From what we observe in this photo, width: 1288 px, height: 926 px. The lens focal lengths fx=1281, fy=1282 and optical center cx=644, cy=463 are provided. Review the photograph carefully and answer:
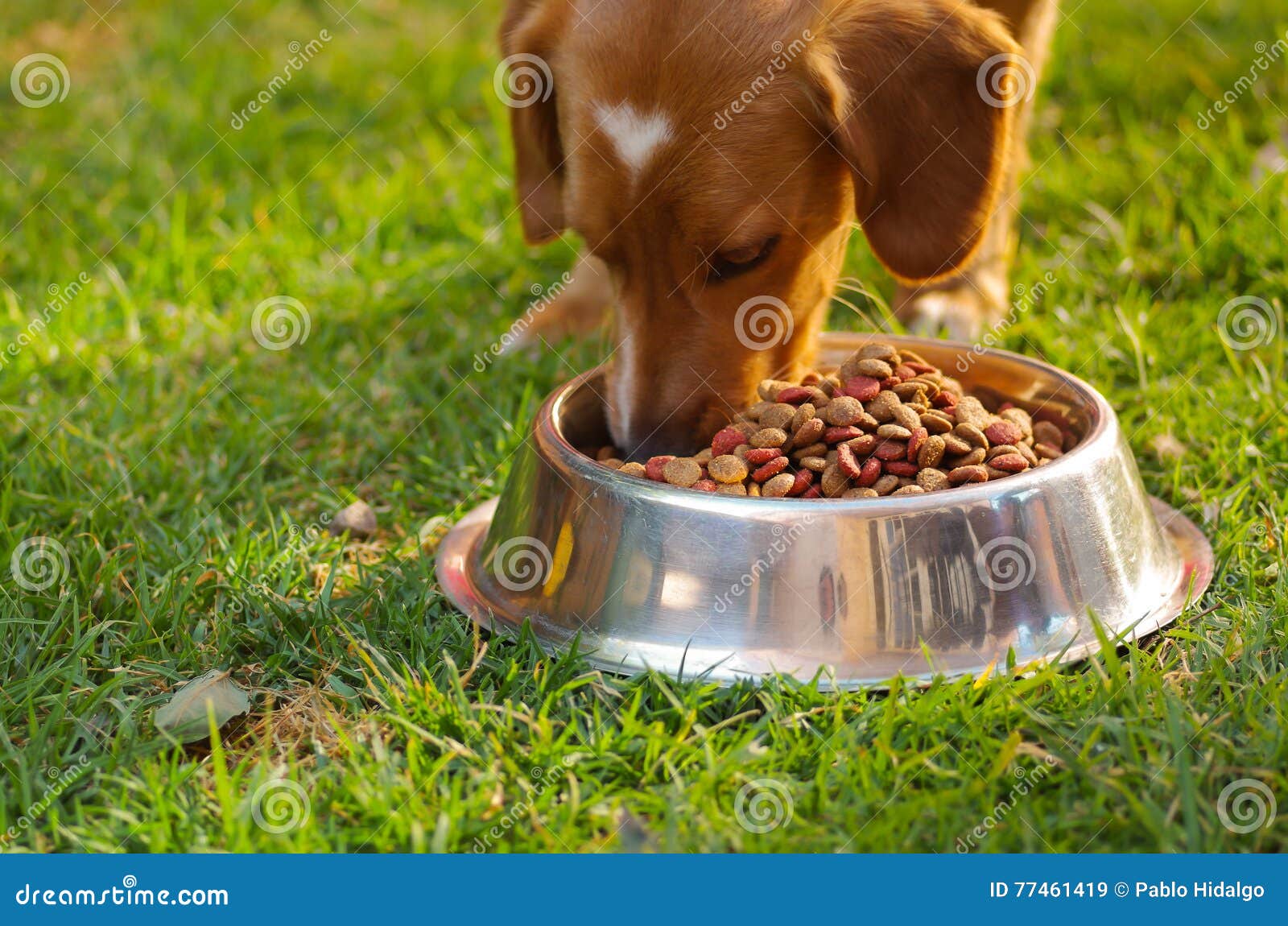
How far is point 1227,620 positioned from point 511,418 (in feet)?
6.09

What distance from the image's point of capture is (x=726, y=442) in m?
2.61

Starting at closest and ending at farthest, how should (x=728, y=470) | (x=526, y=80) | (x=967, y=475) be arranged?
(x=967, y=475), (x=728, y=470), (x=526, y=80)

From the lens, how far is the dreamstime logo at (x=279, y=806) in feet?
6.31

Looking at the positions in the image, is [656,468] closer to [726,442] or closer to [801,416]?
[726,442]

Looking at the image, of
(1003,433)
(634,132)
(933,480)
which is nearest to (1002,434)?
(1003,433)

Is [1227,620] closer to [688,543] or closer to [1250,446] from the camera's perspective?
[1250,446]

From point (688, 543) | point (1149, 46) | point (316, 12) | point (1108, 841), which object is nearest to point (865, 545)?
point (688, 543)

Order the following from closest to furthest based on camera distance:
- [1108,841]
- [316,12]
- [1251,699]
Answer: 1. [1108,841]
2. [1251,699]
3. [316,12]

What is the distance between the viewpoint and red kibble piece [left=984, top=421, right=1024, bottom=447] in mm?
2500

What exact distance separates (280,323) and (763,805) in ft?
8.56

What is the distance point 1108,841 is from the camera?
6.06 ft

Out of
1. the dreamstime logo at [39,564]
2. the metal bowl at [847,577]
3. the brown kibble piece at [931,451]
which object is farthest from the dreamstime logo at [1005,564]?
the dreamstime logo at [39,564]

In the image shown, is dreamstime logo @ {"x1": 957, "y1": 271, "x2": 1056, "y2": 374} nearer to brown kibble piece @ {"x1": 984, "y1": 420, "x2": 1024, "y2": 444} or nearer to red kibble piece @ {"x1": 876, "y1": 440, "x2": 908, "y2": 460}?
brown kibble piece @ {"x1": 984, "y1": 420, "x2": 1024, "y2": 444}

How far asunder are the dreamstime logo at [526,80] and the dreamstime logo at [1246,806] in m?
2.19
